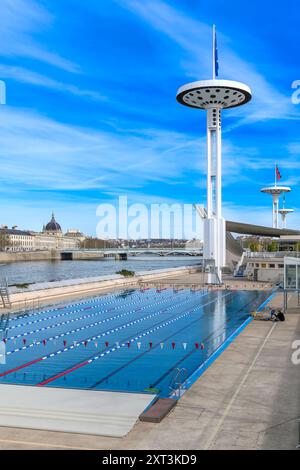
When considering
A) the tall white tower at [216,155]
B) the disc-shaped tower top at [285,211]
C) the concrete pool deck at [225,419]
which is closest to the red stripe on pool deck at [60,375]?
the concrete pool deck at [225,419]

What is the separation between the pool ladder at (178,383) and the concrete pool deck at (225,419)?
28 cm

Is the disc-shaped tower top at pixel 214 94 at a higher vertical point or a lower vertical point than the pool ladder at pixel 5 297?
higher

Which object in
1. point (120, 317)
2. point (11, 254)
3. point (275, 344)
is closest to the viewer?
point (275, 344)

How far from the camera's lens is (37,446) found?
866cm

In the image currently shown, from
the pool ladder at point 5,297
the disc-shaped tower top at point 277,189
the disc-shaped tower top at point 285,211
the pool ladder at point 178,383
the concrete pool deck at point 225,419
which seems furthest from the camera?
the disc-shaped tower top at point 285,211

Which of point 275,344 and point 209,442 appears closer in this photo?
point 209,442

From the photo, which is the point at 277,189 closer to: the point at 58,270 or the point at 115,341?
the point at 58,270

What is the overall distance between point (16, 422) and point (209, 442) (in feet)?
12.6

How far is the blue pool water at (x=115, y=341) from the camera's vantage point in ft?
47.9

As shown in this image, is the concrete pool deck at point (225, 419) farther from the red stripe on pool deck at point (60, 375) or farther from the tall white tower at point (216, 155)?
the tall white tower at point (216, 155)

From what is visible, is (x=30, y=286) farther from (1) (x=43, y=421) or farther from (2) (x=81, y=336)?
(1) (x=43, y=421)

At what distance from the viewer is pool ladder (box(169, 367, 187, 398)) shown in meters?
12.3

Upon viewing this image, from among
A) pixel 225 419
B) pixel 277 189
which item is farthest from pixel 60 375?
pixel 277 189
